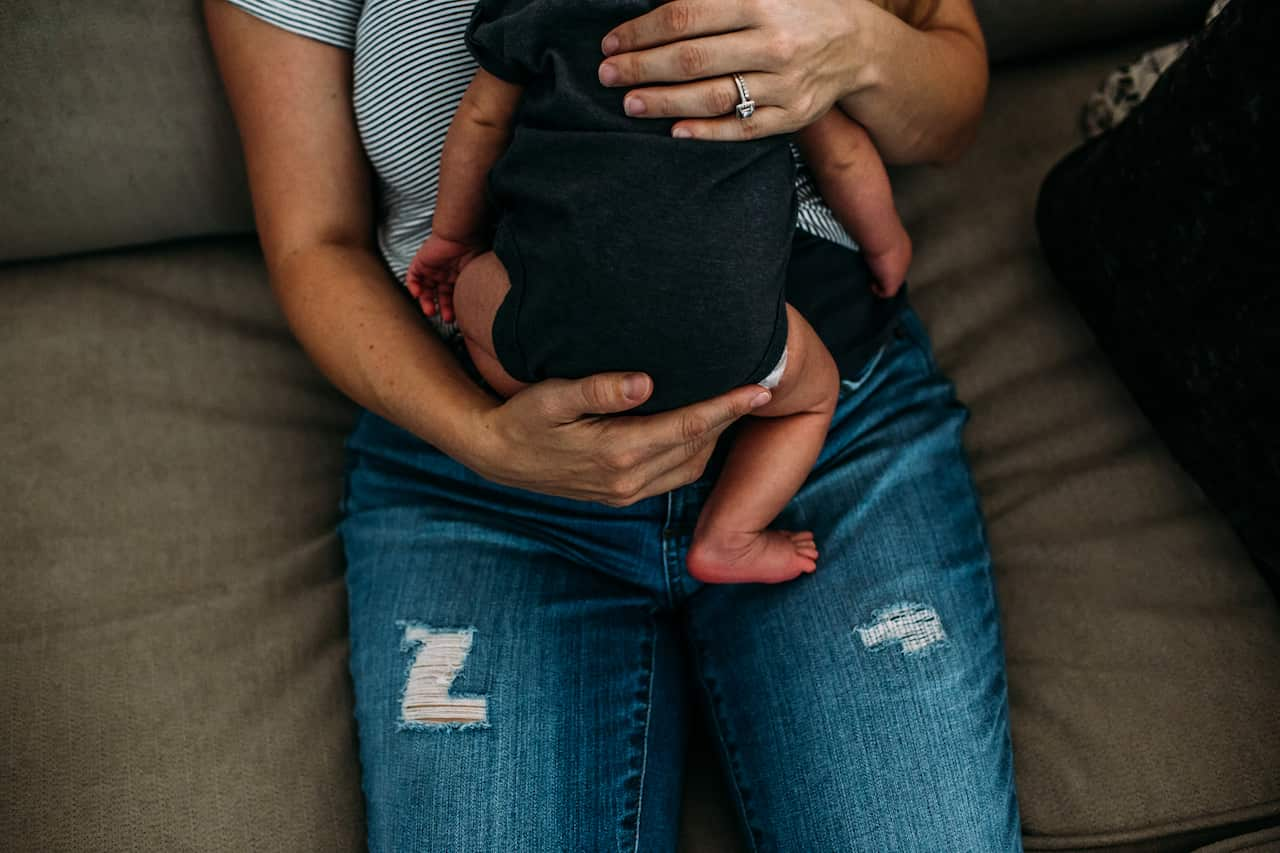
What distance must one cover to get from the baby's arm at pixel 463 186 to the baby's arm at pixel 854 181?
0.33m

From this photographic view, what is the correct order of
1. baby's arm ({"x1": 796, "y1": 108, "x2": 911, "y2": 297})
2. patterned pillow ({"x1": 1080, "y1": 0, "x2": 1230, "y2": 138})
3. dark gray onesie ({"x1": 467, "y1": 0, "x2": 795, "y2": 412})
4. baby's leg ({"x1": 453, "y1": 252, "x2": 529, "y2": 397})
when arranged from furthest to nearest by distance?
1. patterned pillow ({"x1": 1080, "y1": 0, "x2": 1230, "y2": 138})
2. baby's arm ({"x1": 796, "y1": 108, "x2": 911, "y2": 297})
3. baby's leg ({"x1": 453, "y1": 252, "x2": 529, "y2": 397})
4. dark gray onesie ({"x1": 467, "y1": 0, "x2": 795, "y2": 412})

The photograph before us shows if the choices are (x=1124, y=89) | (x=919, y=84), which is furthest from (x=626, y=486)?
(x=1124, y=89)

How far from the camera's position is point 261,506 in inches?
42.0

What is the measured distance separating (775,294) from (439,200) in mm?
348

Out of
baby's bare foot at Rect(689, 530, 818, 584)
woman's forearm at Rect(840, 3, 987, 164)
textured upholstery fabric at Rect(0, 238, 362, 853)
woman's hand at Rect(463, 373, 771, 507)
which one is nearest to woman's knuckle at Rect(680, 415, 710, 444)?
woman's hand at Rect(463, 373, 771, 507)

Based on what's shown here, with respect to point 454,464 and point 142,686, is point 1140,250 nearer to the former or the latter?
point 454,464

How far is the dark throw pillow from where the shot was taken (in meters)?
0.82

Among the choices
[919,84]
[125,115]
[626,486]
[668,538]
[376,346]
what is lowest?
[668,538]

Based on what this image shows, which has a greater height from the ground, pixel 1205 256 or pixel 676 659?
pixel 1205 256

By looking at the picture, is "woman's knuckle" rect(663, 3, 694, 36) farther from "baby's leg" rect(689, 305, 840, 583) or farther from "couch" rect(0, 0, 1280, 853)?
"couch" rect(0, 0, 1280, 853)

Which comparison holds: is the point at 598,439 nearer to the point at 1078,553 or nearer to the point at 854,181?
the point at 854,181

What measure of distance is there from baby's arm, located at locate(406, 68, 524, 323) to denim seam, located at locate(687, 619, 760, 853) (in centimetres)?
45

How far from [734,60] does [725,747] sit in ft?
2.18

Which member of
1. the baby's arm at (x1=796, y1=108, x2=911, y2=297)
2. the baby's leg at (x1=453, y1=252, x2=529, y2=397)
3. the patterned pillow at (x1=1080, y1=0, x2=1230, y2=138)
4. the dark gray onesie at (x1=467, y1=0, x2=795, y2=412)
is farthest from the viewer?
the patterned pillow at (x1=1080, y1=0, x2=1230, y2=138)
